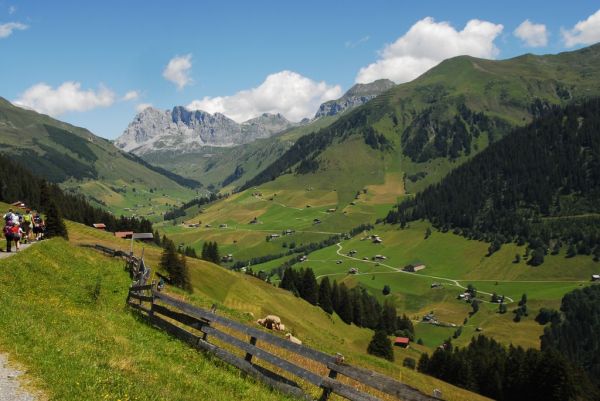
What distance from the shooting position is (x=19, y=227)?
134ft

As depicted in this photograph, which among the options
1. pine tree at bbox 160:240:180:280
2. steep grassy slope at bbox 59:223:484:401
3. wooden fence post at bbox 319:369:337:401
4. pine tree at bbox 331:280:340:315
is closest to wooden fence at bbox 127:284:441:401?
wooden fence post at bbox 319:369:337:401

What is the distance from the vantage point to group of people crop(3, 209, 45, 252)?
125 ft

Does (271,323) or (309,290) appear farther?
(309,290)

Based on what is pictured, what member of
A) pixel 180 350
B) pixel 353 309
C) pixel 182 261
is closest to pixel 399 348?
pixel 353 309

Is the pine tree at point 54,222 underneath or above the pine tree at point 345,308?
above

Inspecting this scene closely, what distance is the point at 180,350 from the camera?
794 inches

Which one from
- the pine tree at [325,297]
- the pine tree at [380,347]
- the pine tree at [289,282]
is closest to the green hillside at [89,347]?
the pine tree at [380,347]

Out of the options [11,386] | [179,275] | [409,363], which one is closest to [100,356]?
[11,386]

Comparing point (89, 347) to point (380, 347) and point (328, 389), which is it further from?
point (380, 347)

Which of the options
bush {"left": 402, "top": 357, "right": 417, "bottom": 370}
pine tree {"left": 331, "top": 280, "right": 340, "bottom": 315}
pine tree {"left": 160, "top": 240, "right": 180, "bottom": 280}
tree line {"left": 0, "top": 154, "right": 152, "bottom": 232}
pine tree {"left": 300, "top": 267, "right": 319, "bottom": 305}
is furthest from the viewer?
tree line {"left": 0, "top": 154, "right": 152, "bottom": 232}

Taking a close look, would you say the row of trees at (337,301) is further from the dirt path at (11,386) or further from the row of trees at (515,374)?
the dirt path at (11,386)

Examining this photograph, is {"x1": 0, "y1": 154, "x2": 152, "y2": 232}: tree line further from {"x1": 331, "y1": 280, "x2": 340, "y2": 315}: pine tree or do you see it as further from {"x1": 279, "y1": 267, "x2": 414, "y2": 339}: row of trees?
{"x1": 331, "y1": 280, "x2": 340, "y2": 315}: pine tree

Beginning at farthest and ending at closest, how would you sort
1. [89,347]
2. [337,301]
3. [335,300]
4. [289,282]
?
1. [289,282]
2. [335,300]
3. [337,301]
4. [89,347]

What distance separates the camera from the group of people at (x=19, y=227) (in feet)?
125
